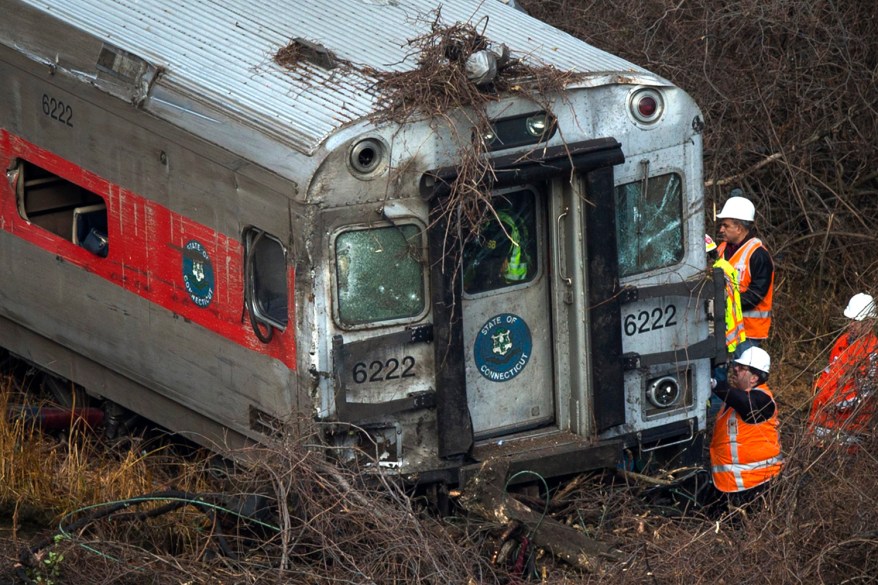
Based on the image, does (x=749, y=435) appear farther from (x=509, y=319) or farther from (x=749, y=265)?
(x=749, y=265)

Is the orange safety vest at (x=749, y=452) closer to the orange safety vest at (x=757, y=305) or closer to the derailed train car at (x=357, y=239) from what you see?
the derailed train car at (x=357, y=239)

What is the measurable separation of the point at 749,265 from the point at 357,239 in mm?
3222

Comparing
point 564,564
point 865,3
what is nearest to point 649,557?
point 564,564

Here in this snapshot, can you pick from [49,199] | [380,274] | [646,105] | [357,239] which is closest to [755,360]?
[646,105]

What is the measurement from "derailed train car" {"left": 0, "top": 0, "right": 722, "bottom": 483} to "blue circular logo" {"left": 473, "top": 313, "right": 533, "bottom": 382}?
0.04 feet

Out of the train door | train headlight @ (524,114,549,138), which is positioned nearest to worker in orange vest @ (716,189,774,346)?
the train door

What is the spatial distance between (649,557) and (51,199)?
4002mm

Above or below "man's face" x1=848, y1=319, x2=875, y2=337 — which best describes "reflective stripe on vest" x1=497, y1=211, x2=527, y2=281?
above

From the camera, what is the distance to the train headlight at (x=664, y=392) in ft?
26.5

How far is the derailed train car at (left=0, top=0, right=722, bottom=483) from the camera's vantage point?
7.21m

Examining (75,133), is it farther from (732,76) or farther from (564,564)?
(732,76)

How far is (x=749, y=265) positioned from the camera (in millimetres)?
9516

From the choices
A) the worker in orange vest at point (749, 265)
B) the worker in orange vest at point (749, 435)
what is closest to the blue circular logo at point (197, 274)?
the worker in orange vest at point (749, 435)

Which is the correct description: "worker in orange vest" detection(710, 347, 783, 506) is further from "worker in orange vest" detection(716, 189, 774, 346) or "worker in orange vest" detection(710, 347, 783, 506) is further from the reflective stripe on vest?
"worker in orange vest" detection(716, 189, 774, 346)
